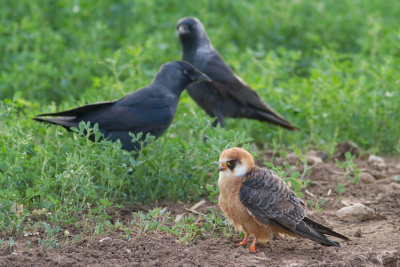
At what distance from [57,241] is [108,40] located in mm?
6244

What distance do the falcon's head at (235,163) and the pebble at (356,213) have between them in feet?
3.95

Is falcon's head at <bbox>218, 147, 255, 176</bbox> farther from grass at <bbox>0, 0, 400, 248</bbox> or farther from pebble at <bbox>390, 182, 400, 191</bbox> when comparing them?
pebble at <bbox>390, 182, 400, 191</bbox>

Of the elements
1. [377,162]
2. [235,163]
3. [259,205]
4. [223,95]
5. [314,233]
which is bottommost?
[377,162]

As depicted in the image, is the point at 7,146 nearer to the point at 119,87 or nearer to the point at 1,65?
the point at 119,87

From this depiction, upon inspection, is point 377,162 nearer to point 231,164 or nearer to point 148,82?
point 231,164

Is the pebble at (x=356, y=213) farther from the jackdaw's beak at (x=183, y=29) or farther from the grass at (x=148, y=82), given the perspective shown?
the jackdaw's beak at (x=183, y=29)

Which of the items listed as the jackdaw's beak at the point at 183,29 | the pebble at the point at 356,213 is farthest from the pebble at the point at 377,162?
the jackdaw's beak at the point at 183,29

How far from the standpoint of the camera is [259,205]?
4.74 metres

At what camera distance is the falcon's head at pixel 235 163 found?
4844 millimetres

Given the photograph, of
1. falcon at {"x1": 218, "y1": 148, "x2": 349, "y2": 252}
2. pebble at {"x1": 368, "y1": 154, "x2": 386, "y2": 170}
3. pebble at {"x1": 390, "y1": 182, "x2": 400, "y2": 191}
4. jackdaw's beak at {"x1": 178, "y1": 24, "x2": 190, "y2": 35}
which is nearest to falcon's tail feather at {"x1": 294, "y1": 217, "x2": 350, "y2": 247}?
falcon at {"x1": 218, "y1": 148, "x2": 349, "y2": 252}

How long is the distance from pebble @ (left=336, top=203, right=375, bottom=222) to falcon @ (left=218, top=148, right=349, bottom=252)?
845mm

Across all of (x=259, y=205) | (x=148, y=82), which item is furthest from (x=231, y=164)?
(x=148, y=82)

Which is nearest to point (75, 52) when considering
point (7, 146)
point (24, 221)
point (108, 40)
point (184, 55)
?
point (108, 40)

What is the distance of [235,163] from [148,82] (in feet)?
11.3
